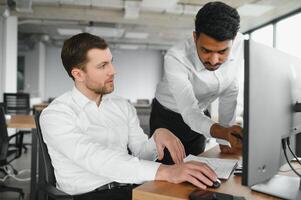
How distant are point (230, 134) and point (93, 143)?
0.50 metres

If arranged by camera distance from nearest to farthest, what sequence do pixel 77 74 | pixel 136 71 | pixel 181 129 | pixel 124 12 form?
pixel 77 74 < pixel 181 129 < pixel 124 12 < pixel 136 71

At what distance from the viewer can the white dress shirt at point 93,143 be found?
1.08 meters

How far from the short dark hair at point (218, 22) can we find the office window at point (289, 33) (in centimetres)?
504

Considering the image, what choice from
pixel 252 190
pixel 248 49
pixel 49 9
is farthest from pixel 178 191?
pixel 49 9

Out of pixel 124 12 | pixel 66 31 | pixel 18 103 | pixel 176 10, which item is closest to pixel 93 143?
pixel 18 103

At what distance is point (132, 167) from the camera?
1050mm

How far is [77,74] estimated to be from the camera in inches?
54.2

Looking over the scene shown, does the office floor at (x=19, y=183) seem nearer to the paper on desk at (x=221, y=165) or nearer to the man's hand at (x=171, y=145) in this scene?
the man's hand at (x=171, y=145)

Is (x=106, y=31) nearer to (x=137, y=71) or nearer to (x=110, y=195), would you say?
(x=137, y=71)

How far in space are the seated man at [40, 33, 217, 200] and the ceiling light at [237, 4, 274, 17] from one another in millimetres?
5396

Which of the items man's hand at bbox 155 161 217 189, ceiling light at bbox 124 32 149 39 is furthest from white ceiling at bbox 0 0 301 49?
man's hand at bbox 155 161 217 189

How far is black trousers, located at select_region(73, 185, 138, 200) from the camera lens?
1.23 meters

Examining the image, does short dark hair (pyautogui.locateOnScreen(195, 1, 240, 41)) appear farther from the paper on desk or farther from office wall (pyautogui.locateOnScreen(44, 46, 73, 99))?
office wall (pyautogui.locateOnScreen(44, 46, 73, 99))

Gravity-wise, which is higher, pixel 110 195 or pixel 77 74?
pixel 77 74
